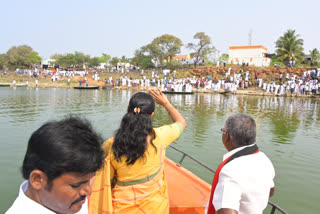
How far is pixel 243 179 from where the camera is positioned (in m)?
1.33

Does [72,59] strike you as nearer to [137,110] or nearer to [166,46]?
[166,46]

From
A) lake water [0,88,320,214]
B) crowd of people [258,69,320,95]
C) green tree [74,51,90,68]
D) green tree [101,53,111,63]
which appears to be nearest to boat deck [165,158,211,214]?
lake water [0,88,320,214]

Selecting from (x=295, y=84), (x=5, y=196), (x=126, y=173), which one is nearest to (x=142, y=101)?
(x=126, y=173)

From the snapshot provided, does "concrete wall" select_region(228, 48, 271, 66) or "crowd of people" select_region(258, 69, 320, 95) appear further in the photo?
"concrete wall" select_region(228, 48, 271, 66)

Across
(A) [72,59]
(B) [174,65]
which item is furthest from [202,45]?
(A) [72,59]

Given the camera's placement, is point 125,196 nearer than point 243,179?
No

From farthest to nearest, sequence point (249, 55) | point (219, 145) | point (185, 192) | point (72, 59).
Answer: point (72, 59), point (249, 55), point (219, 145), point (185, 192)

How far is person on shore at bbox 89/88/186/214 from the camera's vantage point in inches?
61.5

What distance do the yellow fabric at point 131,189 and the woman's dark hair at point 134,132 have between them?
0.17 ft

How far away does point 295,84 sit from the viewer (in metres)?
26.1

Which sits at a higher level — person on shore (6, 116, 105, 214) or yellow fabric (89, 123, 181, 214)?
person on shore (6, 116, 105, 214)

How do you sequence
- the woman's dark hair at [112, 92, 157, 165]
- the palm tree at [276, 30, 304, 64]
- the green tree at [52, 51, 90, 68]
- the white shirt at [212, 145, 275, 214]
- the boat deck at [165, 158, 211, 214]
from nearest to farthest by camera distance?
the white shirt at [212, 145, 275, 214] < the woman's dark hair at [112, 92, 157, 165] < the boat deck at [165, 158, 211, 214] < the palm tree at [276, 30, 304, 64] < the green tree at [52, 51, 90, 68]

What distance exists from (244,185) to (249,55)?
129ft

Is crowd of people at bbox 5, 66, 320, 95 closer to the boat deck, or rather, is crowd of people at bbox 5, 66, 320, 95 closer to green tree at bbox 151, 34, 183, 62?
green tree at bbox 151, 34, 183, 62
